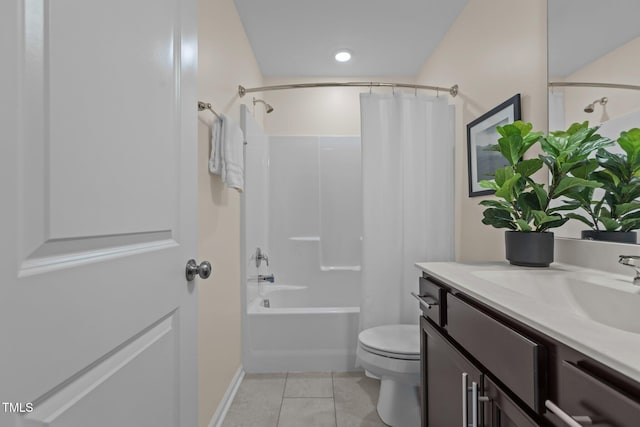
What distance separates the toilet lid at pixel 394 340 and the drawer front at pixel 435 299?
43 centimetres

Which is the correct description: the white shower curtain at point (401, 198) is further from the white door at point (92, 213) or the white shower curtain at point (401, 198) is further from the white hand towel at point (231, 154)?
the white door at point (92, 213)

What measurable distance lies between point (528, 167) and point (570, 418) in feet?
2.98

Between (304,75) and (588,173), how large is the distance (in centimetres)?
263

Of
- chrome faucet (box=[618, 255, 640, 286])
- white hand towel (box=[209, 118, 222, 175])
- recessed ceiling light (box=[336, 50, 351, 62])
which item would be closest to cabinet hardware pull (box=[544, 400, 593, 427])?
chrome faucet (box=[618, 255, 640, 286])

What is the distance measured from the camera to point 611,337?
1.80 ft

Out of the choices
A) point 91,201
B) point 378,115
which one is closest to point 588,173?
point 378,115

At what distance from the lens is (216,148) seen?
169 centimetres

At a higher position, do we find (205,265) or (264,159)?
(264,159)

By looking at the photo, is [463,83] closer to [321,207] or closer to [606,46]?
[606,46]

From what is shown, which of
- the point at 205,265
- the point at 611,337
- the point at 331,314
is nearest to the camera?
the point at 611,337

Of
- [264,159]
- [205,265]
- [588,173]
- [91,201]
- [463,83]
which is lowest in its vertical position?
[205,265]

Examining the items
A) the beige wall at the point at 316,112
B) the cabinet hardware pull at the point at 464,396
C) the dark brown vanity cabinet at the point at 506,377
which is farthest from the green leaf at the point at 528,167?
the beige wall at the point at 316,112

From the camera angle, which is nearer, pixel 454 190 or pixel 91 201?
pixel 91 201

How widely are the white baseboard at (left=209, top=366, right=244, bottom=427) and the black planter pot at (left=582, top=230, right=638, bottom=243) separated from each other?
5.97 ft
